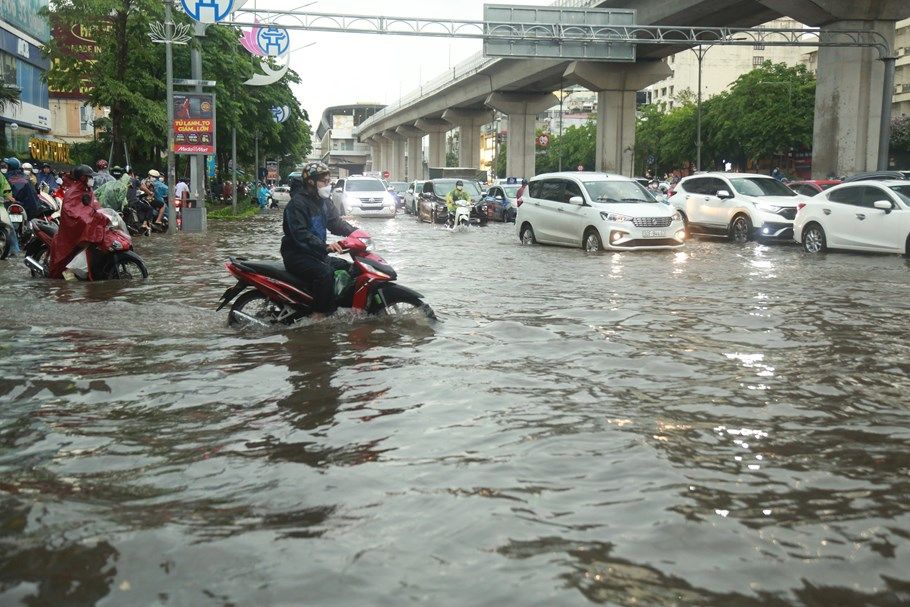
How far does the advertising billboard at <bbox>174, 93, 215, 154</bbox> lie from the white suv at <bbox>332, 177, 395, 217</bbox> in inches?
391

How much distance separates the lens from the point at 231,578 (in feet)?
12.1

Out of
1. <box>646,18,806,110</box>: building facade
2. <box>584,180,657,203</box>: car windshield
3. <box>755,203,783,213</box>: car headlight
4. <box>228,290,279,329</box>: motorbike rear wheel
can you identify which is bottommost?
<box>228,290,279,329</box>: motorbike rear wheel

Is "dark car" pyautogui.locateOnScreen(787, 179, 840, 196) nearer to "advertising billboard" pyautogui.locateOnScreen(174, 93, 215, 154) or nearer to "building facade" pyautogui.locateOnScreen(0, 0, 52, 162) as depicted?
"advertising billboard" pyautogui.locateOnScreen(174, 93, 215, 154)

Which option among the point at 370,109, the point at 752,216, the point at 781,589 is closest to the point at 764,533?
the point at 781,589

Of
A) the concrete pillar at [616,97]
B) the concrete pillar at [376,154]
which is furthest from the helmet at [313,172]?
the concrete pillar at [376,154]

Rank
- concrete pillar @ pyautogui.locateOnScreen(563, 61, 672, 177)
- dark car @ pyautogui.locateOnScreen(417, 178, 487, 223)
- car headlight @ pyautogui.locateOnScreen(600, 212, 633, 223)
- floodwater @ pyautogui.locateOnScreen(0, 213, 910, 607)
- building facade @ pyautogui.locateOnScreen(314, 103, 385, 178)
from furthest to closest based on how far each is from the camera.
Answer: building facade @ pyautogui.locateOnScreen(314, 103, 385, 178), concrete pillar @ pyautogui.locateOnScreen(563, 61, 672, 177), dark car @ pyautogui.locateOnScreen(417, 178, 487, 223), car headlight @ pyautogui.locateOnScreen(600, 212, 633, 223), floodwater @ pyautogui.locateOnScreen(0, 213, 910, 607)

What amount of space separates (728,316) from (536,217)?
1203 centimetres

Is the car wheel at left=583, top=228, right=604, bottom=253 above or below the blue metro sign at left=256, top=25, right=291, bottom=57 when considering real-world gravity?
below

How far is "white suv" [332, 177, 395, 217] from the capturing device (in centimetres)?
3944

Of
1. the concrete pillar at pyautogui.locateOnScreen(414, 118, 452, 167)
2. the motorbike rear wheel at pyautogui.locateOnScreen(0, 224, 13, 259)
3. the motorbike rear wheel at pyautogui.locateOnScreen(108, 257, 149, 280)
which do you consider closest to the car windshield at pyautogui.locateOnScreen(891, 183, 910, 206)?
the motorbike rear wheel at pyautogui.locateOnScreen(108, 257, 149, 280)

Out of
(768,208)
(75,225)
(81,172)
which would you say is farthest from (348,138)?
(81,172)

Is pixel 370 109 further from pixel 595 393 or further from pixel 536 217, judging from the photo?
pixel 595 393

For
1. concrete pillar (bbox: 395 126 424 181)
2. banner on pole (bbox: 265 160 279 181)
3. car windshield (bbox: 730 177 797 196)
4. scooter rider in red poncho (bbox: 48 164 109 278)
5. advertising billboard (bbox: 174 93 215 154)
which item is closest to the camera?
scooter rider in red poncho (bbox: 48 164 109 278)

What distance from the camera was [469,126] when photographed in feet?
268
